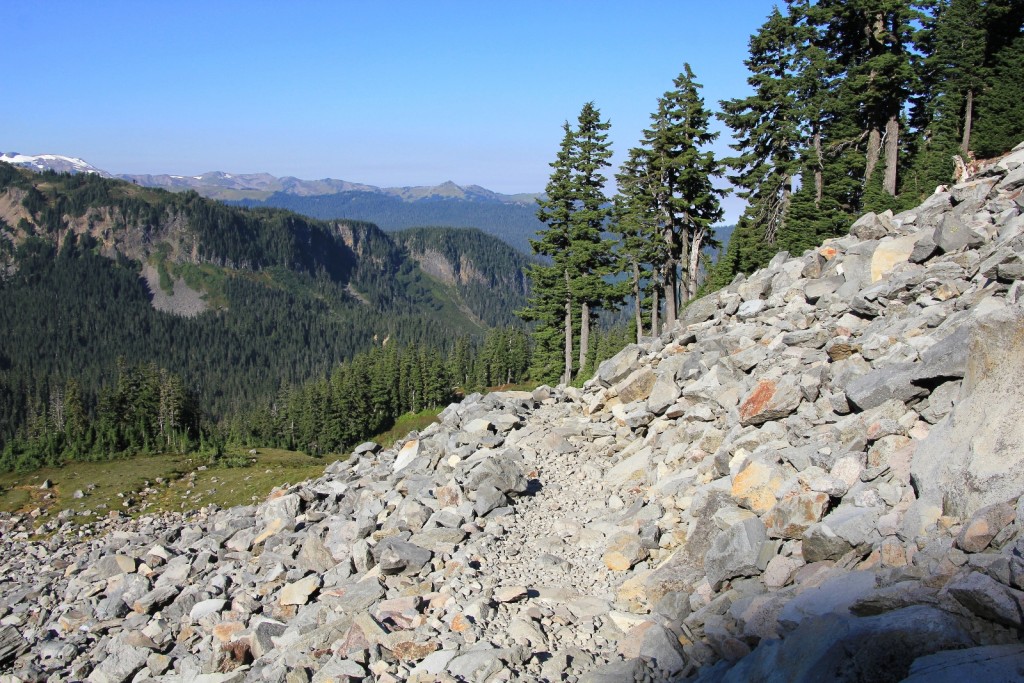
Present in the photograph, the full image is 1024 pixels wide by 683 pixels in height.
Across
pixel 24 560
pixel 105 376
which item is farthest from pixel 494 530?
pixel 105 376

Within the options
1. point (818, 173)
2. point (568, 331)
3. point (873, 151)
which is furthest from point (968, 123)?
point (568, 331)

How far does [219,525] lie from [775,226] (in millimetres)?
34599

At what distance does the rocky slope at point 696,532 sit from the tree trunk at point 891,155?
13810 mm

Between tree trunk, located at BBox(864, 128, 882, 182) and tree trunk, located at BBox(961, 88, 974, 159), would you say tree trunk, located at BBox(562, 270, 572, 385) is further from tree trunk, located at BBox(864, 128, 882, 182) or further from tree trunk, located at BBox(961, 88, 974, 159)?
tree trunk, located at BBox(961, 88, 974, 159)

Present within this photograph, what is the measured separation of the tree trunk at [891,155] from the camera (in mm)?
35312

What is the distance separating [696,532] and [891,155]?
31536 mm

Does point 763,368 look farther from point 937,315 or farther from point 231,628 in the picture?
point 231,628

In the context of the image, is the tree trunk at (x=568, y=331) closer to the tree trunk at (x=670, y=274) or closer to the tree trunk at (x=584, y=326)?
the tree trunk at (x=584, y=326)

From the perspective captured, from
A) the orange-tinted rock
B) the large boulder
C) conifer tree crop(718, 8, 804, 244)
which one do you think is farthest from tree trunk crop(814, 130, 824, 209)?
the large boulder

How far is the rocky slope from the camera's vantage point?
8570mm

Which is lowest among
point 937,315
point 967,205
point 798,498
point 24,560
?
point 24,560

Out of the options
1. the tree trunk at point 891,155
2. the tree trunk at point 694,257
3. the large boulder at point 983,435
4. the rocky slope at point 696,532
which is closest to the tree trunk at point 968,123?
the tree trunk at point 891,155

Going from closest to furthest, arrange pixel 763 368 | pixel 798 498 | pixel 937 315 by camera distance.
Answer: pixel 798 498 < pixel 937 315 < pixel 763 368

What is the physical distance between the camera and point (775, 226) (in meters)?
41.2
